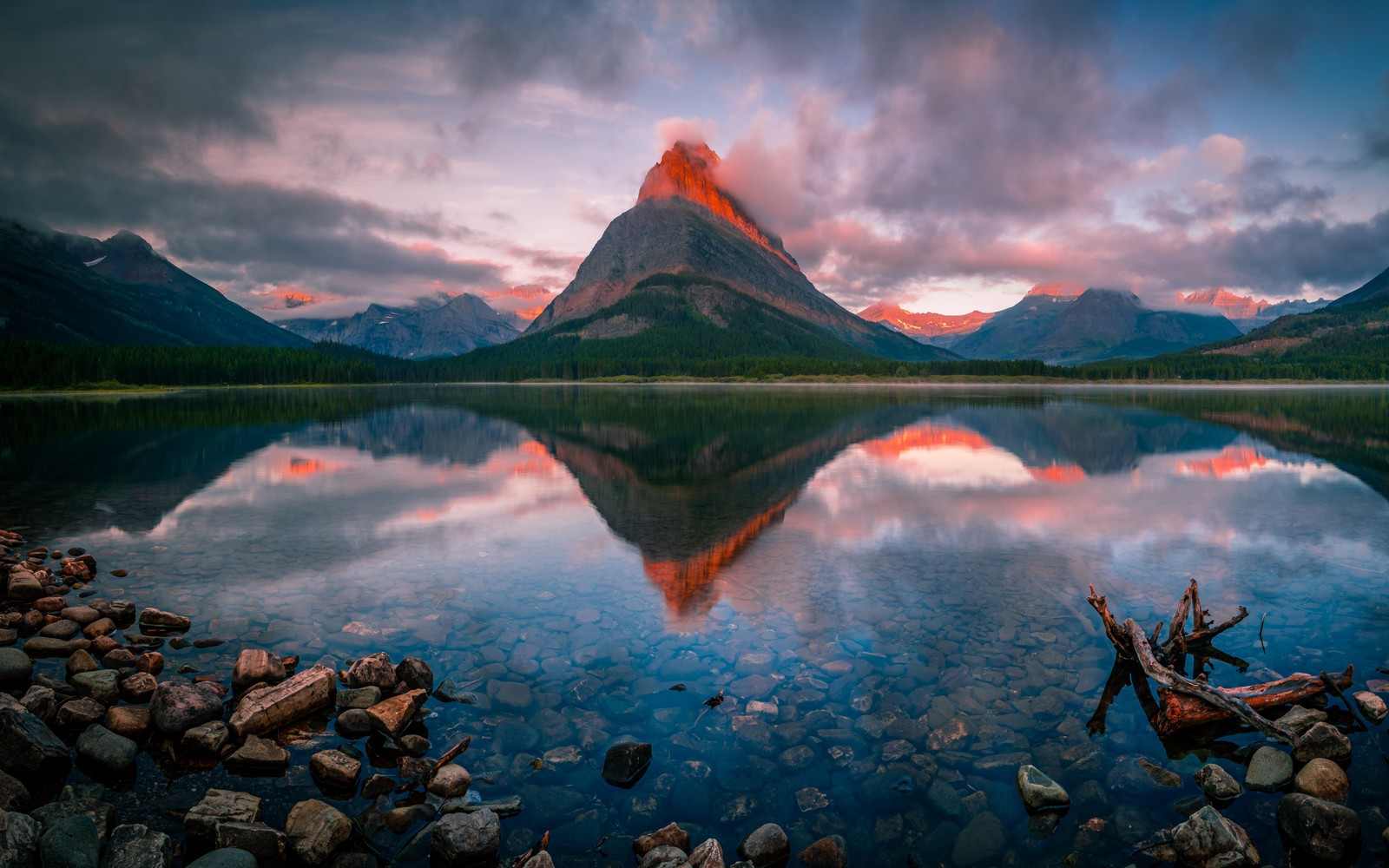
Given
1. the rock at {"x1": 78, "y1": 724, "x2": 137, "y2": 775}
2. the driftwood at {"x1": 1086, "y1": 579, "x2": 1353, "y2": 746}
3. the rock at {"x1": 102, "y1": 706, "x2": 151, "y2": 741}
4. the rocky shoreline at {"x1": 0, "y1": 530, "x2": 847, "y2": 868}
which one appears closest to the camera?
the rocky shoreline at {"x1": 0, "y1": 530, "x2": 847, "y2": 868}

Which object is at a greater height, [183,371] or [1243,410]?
[183,371]

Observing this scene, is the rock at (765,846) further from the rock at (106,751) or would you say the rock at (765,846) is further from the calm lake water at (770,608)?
the rock at (106,751)

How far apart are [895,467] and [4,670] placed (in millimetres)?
38432

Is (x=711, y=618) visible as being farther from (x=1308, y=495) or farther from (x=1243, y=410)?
(x=1243, y=410)

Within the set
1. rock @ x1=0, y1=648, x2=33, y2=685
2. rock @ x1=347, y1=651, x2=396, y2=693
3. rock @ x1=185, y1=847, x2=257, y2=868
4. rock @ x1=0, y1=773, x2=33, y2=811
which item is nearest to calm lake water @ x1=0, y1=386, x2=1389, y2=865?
rock @ x1=0, y1=773, x2=33, y2=811

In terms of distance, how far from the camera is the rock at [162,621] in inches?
611

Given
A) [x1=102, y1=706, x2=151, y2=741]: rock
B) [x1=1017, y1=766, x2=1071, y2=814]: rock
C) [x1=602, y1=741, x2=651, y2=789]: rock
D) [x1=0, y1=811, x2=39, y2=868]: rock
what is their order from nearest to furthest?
[x1=0, y1=811, x2=39, y2=868]: rock < [x1=1017, y1=766, x2=1071, y2=814]: rock < [x1=602, y1=741, x2=651, y2=789]: rock < [x1=102, y1=706, x2=151, y2=741]: rock

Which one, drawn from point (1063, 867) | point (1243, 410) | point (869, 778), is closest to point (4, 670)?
point (869, 778)

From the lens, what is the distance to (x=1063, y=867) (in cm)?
872

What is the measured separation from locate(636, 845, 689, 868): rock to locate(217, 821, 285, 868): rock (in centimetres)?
453

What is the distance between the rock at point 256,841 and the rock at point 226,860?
0.39 meters

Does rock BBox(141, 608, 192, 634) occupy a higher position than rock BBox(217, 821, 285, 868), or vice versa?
rock BBox(141, 608, 192, 634)

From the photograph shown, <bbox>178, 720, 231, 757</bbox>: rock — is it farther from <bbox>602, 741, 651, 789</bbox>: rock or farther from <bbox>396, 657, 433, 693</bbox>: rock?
<bbox>602, 741, 651, 789</bbox>: rock

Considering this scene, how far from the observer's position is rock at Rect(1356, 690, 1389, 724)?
39.1 feet
